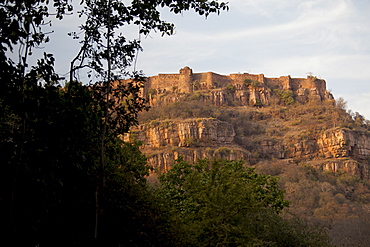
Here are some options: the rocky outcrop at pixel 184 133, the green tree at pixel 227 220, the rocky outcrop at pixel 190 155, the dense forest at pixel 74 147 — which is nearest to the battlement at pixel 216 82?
the rocky outcrop at pixel 184 133

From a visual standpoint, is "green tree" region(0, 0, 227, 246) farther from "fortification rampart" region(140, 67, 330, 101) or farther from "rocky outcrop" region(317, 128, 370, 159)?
"fortification rampart" region(140, 67, 330, 101)

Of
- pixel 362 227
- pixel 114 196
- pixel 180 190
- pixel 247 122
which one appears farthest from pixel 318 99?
pixel 114 196

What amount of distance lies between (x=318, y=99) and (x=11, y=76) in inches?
3650

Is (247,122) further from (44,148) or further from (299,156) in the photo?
(44,148)

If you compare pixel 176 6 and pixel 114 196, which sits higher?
pixel 176 6

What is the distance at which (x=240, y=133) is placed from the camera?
268 feet

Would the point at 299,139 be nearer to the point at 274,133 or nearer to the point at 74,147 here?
the point at 274,133

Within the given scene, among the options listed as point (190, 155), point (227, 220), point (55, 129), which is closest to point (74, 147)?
point (55, 129)

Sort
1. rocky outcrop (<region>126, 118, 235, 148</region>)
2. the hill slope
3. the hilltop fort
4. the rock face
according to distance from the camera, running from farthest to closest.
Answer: the hilltop fort → rocky outcrop (<region>126, 118, 235, 148</region>) → the rock face → the hill slope

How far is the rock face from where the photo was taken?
7044 centimetres

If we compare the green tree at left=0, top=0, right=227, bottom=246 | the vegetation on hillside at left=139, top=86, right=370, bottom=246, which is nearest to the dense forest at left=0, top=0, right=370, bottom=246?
the green tree at left=0, top=0, right=227, bottom=246

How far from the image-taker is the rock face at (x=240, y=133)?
70.4m

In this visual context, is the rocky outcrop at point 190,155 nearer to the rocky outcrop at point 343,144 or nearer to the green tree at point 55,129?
the rocky outcrop at point 343,144

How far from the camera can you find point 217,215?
45.5 ft
